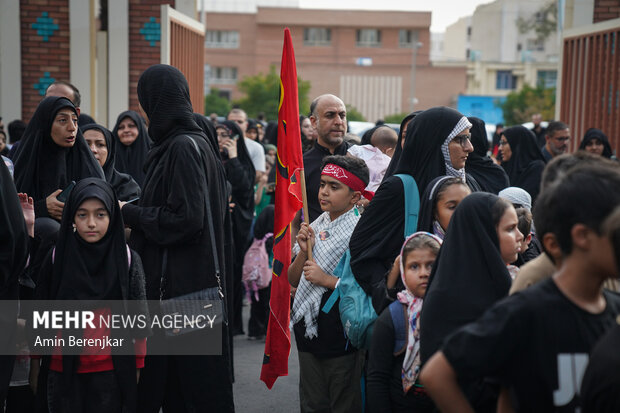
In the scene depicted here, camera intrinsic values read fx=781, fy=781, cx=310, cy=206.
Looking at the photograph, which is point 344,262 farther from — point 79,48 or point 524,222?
point 79,48

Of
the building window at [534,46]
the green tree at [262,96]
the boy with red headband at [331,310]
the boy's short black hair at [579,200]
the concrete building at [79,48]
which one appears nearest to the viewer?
the boy's short black hair at [579,200]

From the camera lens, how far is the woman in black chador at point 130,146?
6602 mm

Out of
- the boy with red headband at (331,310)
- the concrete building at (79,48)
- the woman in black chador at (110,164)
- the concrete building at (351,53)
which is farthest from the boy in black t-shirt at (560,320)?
the concrete building at (351,53)

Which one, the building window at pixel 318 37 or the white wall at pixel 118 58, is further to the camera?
the building window at pixel 318 37

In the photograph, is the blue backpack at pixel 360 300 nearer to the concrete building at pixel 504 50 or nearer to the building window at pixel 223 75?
the building window at pixel 223 75

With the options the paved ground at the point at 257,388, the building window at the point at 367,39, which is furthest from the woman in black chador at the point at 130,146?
the building window at the point at 367,39

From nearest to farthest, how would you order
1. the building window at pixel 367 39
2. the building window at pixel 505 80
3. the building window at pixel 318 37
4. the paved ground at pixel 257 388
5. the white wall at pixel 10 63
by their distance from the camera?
the paved ground at pixel 257 388 → the white wall at pixel 10 63 → the building window at pixel 318 37 → the building window at pixel 367 39 → the building window at pixel 505 80

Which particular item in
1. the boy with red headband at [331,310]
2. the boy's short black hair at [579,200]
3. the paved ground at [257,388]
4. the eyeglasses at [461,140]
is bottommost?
the paved ground at [257,388]

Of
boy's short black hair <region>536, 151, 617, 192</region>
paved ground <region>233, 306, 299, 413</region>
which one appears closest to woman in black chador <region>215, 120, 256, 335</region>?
paved ground <region>233, 306, 299, 413</region>

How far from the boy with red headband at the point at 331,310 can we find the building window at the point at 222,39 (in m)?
62.1

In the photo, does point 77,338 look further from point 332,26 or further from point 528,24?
point 528,24

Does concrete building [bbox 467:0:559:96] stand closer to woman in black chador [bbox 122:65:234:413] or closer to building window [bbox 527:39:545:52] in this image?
building window [bbox 527:39:545:52]

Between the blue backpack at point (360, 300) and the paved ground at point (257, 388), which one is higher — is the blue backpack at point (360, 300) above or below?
above

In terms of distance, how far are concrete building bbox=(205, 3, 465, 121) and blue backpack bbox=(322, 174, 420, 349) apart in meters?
60.1
